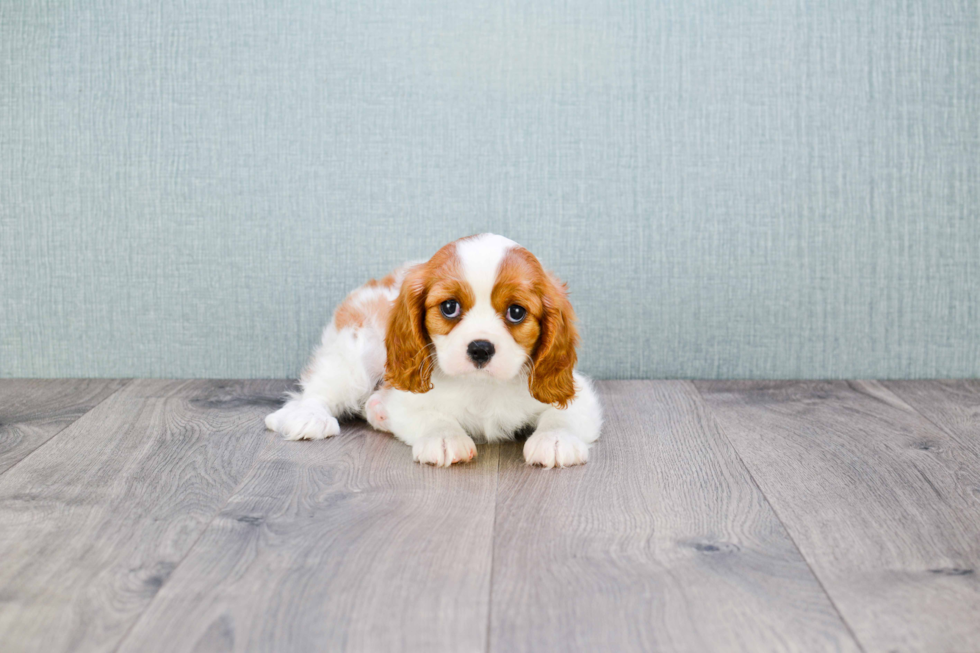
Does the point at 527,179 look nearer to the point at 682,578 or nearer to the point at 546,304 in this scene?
the point at 546,304

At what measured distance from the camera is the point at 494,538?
1436mm

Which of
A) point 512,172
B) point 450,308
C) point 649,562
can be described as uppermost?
point 512,172

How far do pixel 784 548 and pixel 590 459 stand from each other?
56 cm

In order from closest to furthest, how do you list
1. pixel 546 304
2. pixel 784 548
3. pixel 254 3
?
pixel 784 548 → pixel 546 304 → pixel 254 3

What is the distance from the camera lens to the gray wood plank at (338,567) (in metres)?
1.12

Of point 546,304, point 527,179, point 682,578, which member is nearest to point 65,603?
point 682,578

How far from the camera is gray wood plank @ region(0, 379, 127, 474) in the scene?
197 cm

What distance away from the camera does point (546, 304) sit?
6.03 ft

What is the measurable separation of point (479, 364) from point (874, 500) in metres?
0.81

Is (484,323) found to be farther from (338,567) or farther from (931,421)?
(931,421)

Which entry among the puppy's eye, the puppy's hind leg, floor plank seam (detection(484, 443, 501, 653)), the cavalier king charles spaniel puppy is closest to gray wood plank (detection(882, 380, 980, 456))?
the cavalier king charles spaniel puppy

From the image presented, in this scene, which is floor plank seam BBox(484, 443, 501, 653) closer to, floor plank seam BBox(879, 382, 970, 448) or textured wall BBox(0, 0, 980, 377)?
textured wall BBox(0, 0, 980, 377)

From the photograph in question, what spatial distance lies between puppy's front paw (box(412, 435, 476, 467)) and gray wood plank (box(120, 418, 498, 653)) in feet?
0.08

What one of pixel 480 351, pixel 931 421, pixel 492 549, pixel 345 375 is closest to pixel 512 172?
pixel 345 375
